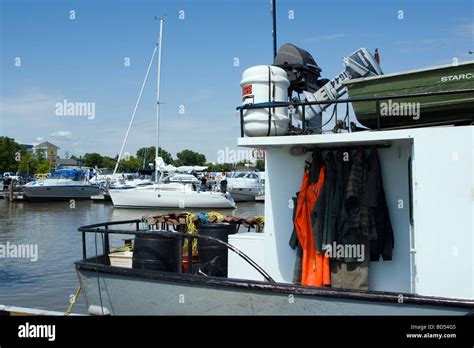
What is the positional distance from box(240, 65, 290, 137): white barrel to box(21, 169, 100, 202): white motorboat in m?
37.8

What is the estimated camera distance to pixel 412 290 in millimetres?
5223

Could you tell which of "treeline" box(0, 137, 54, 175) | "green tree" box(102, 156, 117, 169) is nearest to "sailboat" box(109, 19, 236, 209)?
"treeline" box(0, 137, 54, 175)

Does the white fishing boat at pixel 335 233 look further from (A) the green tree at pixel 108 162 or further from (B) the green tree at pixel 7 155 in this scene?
(A) the green tree at pixel 108 162

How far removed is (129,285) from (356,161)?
275 centimetres

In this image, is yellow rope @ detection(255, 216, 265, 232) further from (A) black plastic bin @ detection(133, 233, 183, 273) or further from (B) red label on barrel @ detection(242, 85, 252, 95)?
(B) red label on barrel @ detection(242, 85, 252, 95)

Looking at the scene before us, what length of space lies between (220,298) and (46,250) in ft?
45.0

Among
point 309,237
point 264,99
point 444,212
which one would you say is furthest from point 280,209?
point 444,212

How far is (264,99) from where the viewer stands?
5891 millimetres

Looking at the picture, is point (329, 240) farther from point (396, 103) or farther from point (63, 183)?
point (63, 183)

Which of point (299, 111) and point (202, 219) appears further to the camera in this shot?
point (202, 219)

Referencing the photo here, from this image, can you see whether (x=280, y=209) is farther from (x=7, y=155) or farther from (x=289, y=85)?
(x=7, y=155)

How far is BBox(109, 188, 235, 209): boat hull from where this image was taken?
34.4 m

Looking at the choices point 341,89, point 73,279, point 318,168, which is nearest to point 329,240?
point 318,168
